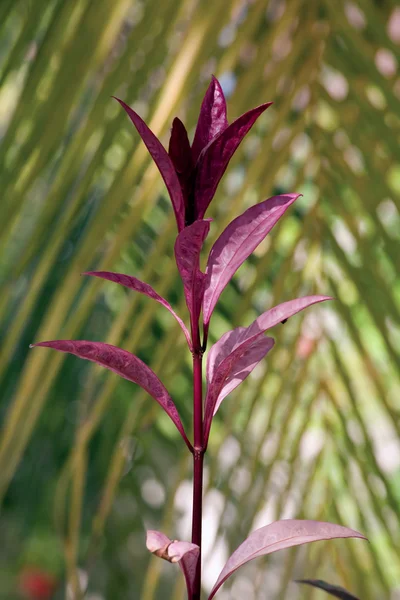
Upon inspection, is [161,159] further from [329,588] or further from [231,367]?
[329,588]

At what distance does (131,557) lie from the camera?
1.18 meters

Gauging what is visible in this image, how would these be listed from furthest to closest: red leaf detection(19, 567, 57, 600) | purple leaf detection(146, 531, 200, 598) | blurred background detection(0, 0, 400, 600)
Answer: red leaf detection(19, 567, 57, 600) < blurred background detection(0, 0, 400, 600) < purple leaf detection(146, 531, 200, 598)

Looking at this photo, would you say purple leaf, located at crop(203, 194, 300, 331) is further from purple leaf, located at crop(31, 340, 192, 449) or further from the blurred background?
the blurred background

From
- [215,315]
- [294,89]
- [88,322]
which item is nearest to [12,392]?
[88,322]

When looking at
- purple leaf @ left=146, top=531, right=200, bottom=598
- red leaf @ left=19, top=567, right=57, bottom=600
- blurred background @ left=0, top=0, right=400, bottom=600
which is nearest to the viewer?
purple leaf @ left=146, top=531, right=200, bottom=598

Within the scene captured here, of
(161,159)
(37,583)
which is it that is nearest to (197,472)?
(161,159)

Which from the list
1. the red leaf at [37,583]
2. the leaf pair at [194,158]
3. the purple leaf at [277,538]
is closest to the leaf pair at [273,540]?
the purple leaf at [277,538]

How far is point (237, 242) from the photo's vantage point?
29cm

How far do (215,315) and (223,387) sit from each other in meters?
0.74

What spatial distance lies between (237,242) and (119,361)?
0.07m

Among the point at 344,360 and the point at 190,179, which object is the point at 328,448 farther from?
the point at 190,179

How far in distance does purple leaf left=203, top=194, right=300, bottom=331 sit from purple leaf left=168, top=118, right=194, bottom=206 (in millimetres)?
26

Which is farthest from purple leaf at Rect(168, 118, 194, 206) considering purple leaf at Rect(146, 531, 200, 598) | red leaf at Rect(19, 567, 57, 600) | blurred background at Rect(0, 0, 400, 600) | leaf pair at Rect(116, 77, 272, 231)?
red leaf at Rect(19, 567, 57, 600)

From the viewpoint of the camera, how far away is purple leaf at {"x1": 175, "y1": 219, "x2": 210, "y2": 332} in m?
0.26
